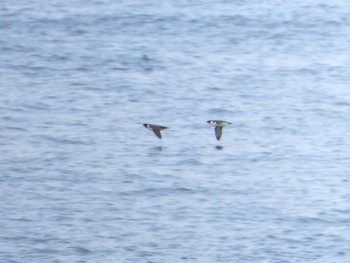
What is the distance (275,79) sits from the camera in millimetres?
37125

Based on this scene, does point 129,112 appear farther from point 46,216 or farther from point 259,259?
point 259,259

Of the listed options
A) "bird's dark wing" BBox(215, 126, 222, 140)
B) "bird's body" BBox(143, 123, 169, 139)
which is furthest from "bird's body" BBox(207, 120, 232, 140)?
"bird's body" BBox(143, 123, 169, 139)

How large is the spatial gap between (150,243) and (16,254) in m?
2.28

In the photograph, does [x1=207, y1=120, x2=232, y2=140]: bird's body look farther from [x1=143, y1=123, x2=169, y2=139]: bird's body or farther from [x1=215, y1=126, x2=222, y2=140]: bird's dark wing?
[x1=143, y1=123, x2=169, y2=139]: bird's body

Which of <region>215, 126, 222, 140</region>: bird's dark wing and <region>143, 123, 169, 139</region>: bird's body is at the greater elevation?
<region>143, 123, 169, 139</region>: bird's body

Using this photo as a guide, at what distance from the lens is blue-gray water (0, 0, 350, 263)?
90.8ft

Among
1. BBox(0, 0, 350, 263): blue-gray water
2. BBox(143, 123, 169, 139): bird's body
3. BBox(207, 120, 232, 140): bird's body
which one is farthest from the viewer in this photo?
BBox(207, 120, 232, 140): bird's body

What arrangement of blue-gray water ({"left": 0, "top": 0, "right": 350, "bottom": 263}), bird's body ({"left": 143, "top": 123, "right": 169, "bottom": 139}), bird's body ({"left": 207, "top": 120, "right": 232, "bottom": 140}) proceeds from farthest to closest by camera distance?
bird's body ({"left": 207, "top": 120, "right": 232, "bottom": 140}) < bird's body ({"left": 143, "top": 123, "right": 169, "bottom": 139}) < blue-gray water ({"left": 0, "top": 0, "right": 350, "bottom": 263})

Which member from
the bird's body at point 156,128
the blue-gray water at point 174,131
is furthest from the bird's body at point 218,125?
the bird's body at point 156,128

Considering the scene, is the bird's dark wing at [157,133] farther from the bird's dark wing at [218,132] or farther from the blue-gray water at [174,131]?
the bird's dark wing at [218,132]

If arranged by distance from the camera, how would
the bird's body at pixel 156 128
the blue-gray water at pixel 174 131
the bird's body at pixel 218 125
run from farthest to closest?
the bird's body at pixel 218 125 < the bird's body at pixel 156 128 < the blue-gray water at pixel 174 131

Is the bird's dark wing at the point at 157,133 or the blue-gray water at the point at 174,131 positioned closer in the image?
the blue-gray water at the point at 174,131

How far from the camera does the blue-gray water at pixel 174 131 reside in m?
27.7

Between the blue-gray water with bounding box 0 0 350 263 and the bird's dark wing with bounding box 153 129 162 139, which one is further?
the bird's dark wing with bounding box 153 129 162 139
